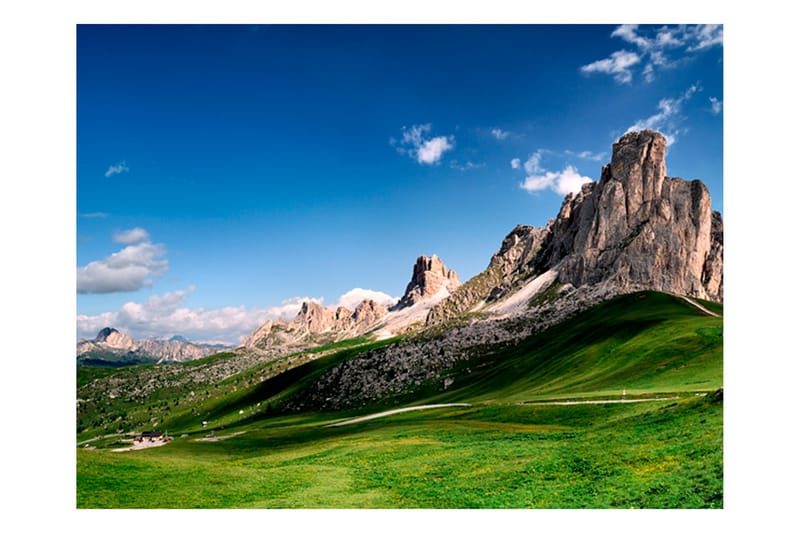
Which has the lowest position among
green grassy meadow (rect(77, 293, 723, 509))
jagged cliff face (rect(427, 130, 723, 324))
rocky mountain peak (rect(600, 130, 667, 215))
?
green grassy meadow (rect(77, 293, 723, 509))

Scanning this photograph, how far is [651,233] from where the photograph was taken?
173125 millimetres

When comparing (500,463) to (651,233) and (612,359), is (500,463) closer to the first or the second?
(612,359)

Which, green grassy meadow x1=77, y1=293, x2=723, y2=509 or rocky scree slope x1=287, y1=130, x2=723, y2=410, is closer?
green grassy meadow x1=77, y1=293, x2=723, y2=509

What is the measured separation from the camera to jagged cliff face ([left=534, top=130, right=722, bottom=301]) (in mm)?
165250

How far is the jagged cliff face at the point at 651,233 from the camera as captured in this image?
542 ft

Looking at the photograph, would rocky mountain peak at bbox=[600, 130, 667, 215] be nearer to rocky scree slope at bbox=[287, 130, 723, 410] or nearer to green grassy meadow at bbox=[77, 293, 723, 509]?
rocky scree slope at bbox=[287, 130, 723, 410]

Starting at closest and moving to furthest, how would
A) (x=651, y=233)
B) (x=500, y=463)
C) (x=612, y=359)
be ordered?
1. (x=500, y=463)
2. (x=612, y=359)
3. (x=651, y=233)

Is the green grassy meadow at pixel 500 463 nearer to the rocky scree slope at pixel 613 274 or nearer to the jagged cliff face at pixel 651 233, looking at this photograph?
the rocky scree slope at pixel 613 274

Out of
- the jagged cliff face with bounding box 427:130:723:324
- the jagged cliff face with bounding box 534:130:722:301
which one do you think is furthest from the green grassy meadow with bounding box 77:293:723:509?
the jagged cliff face with bounding box 427:130:723:324

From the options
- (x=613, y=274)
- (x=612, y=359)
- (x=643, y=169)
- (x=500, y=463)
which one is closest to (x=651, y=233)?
(x=613, y=274)
